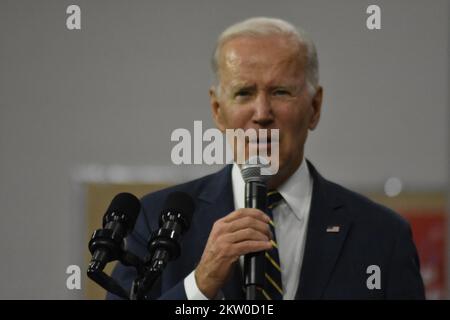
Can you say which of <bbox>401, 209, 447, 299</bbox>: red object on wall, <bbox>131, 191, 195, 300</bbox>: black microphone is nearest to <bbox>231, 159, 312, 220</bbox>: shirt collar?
<bbox>131, 191, 195, 300</bbox>: black microphone

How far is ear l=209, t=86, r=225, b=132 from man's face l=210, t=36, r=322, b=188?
0.04m

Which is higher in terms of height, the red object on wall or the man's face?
the man's face

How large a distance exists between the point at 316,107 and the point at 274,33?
A: 226 mm

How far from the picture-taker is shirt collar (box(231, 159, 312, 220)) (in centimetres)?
177

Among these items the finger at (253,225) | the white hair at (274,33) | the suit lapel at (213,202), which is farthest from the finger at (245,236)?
the white hair at (274,33)

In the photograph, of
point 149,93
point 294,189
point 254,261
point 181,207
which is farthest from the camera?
point 149,93

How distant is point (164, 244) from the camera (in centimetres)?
140

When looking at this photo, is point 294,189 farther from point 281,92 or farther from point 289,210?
point 281,92

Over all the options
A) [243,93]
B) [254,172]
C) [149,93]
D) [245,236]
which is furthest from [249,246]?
[149,93]

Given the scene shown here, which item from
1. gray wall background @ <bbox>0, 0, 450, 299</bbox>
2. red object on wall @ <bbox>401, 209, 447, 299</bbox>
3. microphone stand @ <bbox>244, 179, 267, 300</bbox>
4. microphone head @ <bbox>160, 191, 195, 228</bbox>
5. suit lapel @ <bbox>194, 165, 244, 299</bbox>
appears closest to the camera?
microphone stand @ <bbox>244, 179, 267, 300</bbox>

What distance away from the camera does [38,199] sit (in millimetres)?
2049

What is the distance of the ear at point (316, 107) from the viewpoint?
1.84 meters

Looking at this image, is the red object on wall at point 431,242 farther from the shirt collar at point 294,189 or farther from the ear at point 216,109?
the ear at point 216,109

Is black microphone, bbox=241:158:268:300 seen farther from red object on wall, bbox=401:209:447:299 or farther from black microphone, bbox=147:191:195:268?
red object on wall, bbox=401:209:447:299
